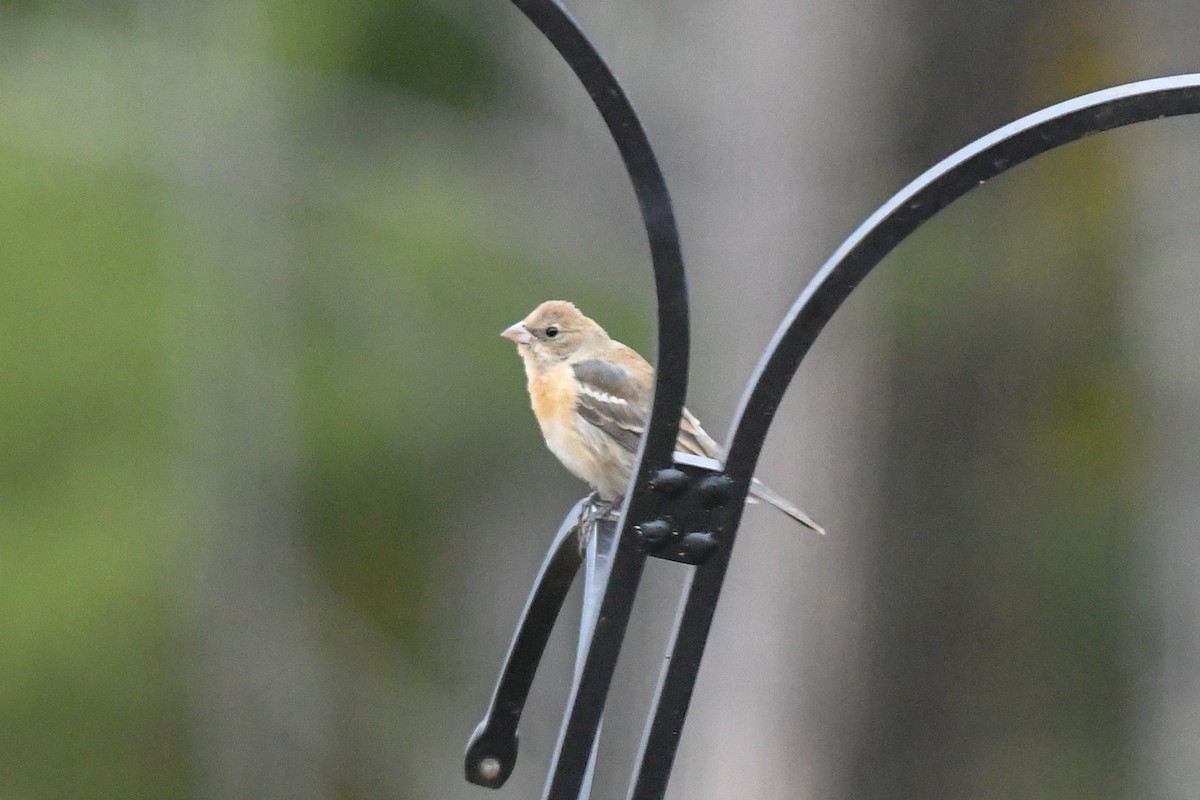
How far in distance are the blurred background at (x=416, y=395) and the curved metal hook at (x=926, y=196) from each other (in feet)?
10.9

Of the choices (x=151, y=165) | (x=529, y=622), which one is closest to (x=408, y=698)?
(x=151, y=165)

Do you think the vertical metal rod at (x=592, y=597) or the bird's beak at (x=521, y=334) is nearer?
the vertical metal rod at (x=592, y=597)

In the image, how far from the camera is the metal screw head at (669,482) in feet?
4.77

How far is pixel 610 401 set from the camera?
342cm

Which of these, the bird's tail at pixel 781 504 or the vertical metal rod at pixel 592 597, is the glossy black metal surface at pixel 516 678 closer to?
→ the vertical metal rod at pixel 592 597

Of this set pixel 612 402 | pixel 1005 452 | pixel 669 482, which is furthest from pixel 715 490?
pixel 1005 452

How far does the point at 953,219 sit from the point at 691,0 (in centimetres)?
132

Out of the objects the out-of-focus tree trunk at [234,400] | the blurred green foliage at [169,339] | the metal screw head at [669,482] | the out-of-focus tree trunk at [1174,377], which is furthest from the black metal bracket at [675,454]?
the out-of-focus tree trunk at [234,400]

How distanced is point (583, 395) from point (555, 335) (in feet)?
0.54

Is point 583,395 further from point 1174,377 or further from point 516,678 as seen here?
point 1174,377

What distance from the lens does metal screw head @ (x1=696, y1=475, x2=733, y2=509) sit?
1.46 metres

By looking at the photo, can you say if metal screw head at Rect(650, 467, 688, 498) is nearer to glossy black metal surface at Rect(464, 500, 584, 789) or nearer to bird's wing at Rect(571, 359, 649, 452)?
glossy black metal surface at Rect(464, 500, 584, 789)

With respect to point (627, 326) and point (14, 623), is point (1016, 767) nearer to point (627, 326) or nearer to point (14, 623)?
point (627, 326)

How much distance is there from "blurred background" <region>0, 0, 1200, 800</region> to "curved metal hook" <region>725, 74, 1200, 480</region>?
3.33 meters
